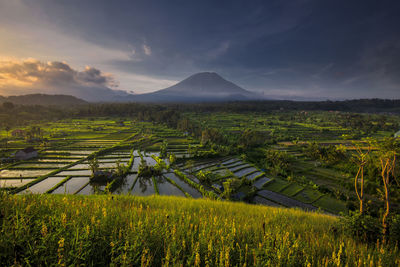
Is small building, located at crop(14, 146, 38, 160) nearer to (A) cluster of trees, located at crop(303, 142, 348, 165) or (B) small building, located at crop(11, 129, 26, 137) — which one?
(B) small building, located at crop(11, 129, 26, 137)

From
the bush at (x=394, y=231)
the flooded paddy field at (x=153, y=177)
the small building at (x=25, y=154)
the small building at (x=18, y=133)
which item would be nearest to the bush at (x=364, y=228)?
the bush at (x=394, y=231)

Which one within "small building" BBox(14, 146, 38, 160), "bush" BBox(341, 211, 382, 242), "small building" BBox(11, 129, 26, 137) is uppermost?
"bush" BBox(341, 211, 382, 242)

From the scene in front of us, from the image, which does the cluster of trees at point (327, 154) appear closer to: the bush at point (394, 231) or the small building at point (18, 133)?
the bush at point (394, 231)

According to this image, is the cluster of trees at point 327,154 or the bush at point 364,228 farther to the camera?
the cluster of trees at point 327,154

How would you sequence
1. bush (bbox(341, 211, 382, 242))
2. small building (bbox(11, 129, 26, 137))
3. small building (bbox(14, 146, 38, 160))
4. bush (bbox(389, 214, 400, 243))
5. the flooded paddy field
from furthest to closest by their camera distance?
1. small building (bbox(11, 129, 26, 137))
2. small building (bbox(14, 146, 38, 160))
3. the flooded paddy field
4. bush (bbox(341, 211, 382, 242))
5. bush (bbox(389, 214, 400, 243))

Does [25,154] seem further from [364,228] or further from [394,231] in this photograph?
[394,231]

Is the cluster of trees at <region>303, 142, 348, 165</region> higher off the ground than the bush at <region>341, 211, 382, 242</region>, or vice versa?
the bush at <region>341, 211, 382, 242</region>

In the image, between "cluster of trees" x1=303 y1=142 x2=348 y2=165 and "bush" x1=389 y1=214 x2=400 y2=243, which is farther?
"cluster of trees" x1=303 y1=142 x2=348 y2=165

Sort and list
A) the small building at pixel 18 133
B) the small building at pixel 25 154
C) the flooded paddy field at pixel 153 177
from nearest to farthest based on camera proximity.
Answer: the flooded paddy field at pixel 153 177
the small building at pixel 25 154
the small building at pixel 18 133

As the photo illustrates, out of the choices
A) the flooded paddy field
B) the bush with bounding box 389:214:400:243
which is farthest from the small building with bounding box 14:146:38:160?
the bush with bounding box 389:214:400:243

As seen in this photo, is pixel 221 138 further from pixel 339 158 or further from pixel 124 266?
pixel 124 266

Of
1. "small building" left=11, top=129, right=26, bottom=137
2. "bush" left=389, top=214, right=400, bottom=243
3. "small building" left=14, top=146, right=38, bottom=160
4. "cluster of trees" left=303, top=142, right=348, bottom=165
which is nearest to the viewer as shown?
"bush" left=389, top=214, right=400, bottom=243

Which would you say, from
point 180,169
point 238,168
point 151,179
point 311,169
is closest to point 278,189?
point 238,168

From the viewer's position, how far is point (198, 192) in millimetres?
24672
